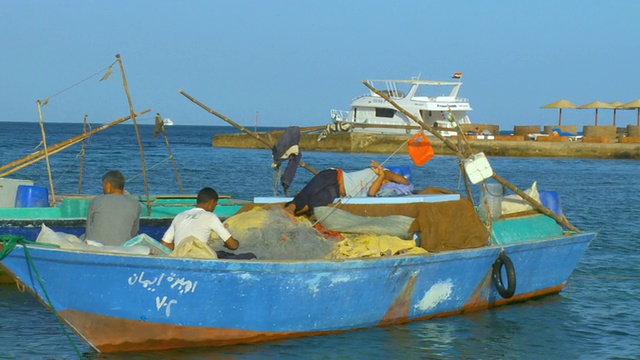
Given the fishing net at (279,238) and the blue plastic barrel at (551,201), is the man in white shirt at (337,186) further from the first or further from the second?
A: the blue plastic barrel at (551,201)

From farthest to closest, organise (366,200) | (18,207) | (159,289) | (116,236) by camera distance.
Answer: (18,207) → (366,200) → (116,236) → (159,289)

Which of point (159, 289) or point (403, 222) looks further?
point (403, 222)

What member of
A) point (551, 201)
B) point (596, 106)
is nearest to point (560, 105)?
point (596, 106)

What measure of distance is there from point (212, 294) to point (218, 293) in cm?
6

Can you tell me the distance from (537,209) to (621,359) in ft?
9.34

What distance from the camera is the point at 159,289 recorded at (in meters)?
Answer: 9.28

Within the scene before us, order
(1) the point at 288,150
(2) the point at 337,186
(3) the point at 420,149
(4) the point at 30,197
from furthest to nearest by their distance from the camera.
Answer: (4) the point at 30,197 < (3) the point at 420,149 < (1) the point at 288,150 < (2) the point at 337,186

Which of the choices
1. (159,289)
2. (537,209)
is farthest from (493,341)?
(159,289)

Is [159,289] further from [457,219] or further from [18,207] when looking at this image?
[18,207]

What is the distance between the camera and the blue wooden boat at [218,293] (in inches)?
361

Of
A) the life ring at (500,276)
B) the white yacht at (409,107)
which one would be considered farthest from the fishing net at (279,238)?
the white yacht at (409,107)

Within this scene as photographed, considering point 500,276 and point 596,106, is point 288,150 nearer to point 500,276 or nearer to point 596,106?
point 500,276

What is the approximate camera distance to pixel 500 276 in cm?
1191

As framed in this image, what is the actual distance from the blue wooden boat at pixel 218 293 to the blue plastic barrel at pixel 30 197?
5.71 meters
